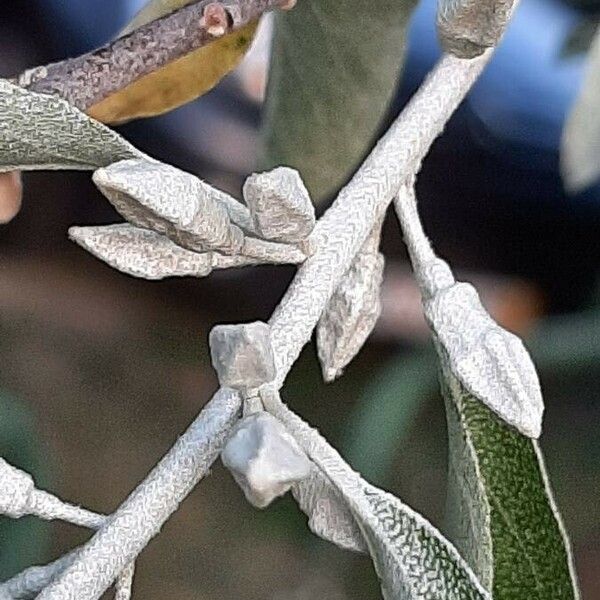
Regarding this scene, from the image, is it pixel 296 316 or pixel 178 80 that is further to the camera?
pixel 178 80

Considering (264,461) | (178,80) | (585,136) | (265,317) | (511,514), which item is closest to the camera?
(264,461)

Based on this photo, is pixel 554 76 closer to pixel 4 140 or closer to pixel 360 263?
pixel 360 263

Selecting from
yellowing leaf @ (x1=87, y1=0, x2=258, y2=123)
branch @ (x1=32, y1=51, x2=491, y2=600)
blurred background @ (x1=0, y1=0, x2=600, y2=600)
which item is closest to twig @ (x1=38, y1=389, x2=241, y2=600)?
branch @ (x1=32, y1=51, x2=491, y2=600)

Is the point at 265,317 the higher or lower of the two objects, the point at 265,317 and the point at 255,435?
the lower

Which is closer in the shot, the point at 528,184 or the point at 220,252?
the point at 220,252

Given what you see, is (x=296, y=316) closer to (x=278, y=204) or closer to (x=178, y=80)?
(x=278, y=204)

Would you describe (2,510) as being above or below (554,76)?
above

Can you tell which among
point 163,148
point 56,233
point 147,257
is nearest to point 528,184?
point 163,148

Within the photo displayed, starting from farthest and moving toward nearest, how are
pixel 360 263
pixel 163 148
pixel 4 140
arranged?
1. pixel 163 148
2. pixel 360 263
3. pixel 4 140

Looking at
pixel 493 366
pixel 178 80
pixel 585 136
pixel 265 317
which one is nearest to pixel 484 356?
pixel 493 366
